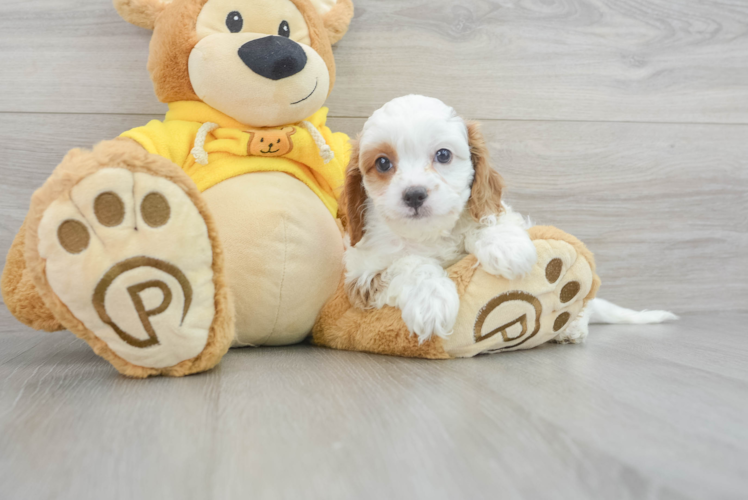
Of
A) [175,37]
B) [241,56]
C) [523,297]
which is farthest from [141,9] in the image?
[523,297]

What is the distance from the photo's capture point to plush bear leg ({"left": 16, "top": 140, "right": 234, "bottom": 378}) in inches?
29.2

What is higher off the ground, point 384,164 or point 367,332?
point 384,164

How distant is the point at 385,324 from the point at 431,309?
118 millimetres

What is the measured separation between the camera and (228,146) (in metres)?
1.11

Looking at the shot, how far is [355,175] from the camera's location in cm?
107

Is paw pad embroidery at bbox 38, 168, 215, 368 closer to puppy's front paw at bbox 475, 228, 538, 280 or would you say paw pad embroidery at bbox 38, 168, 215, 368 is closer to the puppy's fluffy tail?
puppy's front paw at bbox 475, 228, 538, 280

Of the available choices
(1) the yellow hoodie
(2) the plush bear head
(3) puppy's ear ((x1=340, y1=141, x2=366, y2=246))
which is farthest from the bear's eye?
(3) puppy's ear ((x1=340, y1=141, x2=366, y2=246))

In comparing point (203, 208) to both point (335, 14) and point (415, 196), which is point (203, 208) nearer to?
point (415, 196)

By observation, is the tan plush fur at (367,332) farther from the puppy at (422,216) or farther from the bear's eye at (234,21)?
the bear's eye at (234,21)

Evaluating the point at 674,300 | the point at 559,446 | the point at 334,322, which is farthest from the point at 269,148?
the point at 674,300

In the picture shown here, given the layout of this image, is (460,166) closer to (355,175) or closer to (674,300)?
(355,175)

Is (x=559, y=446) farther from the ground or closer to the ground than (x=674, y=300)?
farther from the ground

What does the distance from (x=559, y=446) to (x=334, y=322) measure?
0.60 meters

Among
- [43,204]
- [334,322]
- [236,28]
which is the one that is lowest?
[334,322]
